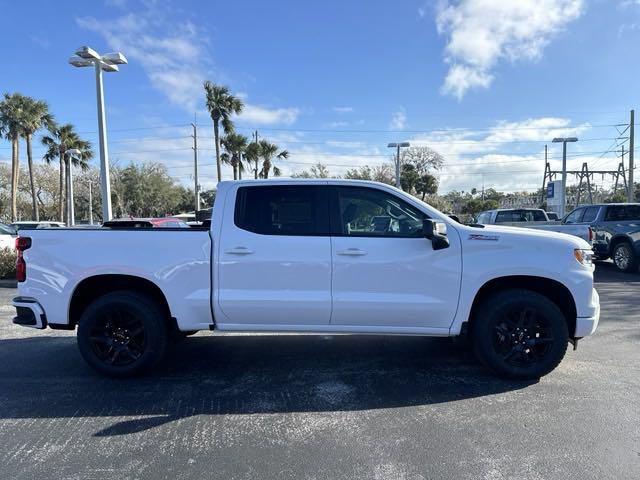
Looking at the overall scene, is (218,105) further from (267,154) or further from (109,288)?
(109,288)

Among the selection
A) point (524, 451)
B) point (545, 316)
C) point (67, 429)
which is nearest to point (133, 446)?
point (67, 429)

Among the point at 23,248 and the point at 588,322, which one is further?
the point at 23,248

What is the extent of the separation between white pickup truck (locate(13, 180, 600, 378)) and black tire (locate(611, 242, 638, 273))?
8.84 m

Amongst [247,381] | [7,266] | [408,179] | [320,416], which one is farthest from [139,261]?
[408,179]

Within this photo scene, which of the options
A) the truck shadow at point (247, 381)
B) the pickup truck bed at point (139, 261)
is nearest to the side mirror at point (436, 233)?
the truck shadow at point (247, 381)

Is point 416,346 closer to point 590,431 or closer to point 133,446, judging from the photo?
point 590,431

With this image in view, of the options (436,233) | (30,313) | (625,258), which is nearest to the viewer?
(436,233)

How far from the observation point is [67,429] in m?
3.60

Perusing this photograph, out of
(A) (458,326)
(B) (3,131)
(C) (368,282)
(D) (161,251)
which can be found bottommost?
(A) (458,326)

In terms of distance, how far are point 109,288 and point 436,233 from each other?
3209mm

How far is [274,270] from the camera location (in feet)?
14.2

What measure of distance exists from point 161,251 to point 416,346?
126 inches

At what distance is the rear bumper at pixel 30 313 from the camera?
4.53m

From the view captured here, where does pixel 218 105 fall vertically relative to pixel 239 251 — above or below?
above
